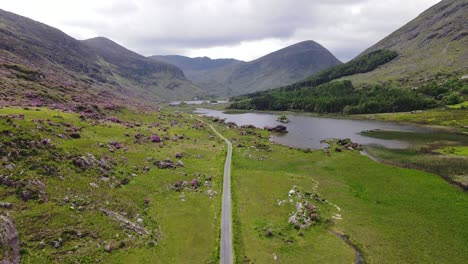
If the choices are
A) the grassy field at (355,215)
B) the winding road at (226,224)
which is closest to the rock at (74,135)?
the winding road at (226,224)

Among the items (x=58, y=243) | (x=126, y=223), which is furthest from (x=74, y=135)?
(x=58, y=243)

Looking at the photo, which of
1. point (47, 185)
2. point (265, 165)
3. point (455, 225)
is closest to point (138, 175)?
point (47, 185)

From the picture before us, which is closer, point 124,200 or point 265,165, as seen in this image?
point 124,200

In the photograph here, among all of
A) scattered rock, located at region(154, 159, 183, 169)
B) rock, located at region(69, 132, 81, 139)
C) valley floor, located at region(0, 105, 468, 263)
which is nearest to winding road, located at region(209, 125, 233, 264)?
valley floor, located at region(0, 105, 468, 263)

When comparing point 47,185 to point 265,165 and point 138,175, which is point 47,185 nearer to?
point 138,175

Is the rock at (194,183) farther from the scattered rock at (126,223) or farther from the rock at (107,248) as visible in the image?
the rock at (107,248)

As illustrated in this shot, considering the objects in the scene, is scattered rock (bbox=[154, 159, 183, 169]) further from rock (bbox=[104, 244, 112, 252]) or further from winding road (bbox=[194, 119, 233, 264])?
rock (bbox=[104, 244, 112, 252])

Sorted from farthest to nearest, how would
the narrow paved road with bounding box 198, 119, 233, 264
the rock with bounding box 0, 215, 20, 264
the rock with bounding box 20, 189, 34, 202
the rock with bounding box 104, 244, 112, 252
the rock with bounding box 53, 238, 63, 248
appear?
the narrow paved road with bounding box 198, 119, 233, 264
the rock with bounding box 20, 189, 34, 202
the rock with bounding box 104, 244, 112, 252
the rock with bounding box 53, 238, 63, 248
the rock with bounding box 0, 215, 20, 264

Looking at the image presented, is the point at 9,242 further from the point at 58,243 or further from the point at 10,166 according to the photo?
the point at 10,166
